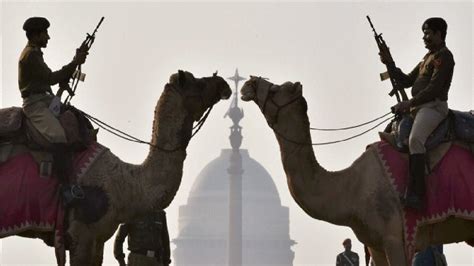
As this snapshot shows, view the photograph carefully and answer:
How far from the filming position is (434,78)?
27.7 m

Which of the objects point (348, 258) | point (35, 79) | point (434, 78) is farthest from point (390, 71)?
point (348, 258)

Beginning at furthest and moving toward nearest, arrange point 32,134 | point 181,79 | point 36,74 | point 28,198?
point 181,79 → point 36,74 → point 32,134 → point 28,198

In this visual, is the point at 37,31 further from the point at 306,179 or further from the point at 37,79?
the point at 306,179

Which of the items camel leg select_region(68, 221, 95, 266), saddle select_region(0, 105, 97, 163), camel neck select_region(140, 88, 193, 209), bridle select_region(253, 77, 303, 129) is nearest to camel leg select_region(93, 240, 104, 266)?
camel leg select_region(68, 221, 95, 266)

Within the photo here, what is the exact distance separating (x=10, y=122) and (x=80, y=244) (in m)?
2.20

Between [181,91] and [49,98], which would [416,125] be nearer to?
[181,91]

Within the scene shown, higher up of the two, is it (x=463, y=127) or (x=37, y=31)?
(x=37, y=31)

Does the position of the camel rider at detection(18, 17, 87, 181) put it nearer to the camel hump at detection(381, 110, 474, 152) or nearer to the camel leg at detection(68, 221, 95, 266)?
the camel leg at detection(68, 221, 95, 266)

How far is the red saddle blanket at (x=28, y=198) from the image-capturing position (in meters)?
26.9

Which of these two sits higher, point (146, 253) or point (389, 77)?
point (389, 77)

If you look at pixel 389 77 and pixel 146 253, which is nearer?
pixel 389 77

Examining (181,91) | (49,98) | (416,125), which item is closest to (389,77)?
(416,125)

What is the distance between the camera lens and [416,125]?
1080 inches

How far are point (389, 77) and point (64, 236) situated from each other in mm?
5905
